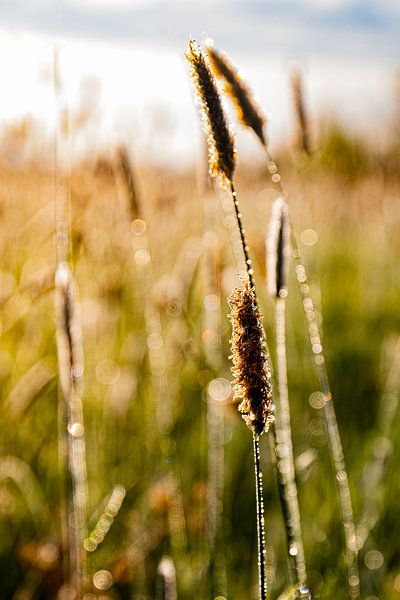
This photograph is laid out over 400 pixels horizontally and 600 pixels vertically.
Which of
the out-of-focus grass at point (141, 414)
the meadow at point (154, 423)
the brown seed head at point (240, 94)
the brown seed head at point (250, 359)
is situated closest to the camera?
the brown seed head at point (250, 359)

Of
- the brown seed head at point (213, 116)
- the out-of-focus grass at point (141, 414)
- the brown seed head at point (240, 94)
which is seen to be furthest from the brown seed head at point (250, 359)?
the out-of-focus grass at point (141, 414)

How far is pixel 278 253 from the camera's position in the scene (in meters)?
0.77

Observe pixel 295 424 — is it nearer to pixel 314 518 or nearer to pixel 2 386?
pixel 314 518

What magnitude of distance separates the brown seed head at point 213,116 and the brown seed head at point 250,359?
14cm

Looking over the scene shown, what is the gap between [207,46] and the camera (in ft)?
2.35

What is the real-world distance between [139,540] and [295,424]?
856 mm

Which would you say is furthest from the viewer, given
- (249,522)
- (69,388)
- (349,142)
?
(349,142)

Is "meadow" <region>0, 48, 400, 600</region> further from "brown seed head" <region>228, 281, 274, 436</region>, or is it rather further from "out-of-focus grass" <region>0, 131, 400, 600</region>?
"brown seed head" <region>228, 281, 274, 436</region>

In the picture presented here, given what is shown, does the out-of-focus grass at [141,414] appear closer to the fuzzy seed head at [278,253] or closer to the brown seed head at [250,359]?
the fuzzy seed head at [278,253]

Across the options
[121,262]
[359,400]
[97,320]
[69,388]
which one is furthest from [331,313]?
[69,388]

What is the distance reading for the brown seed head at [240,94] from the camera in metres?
0.72

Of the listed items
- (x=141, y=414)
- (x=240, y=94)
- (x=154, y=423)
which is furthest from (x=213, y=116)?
(x=141, y=414)

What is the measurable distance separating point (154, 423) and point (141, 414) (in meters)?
0.14

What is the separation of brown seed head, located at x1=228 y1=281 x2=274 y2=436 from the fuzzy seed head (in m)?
0.22
